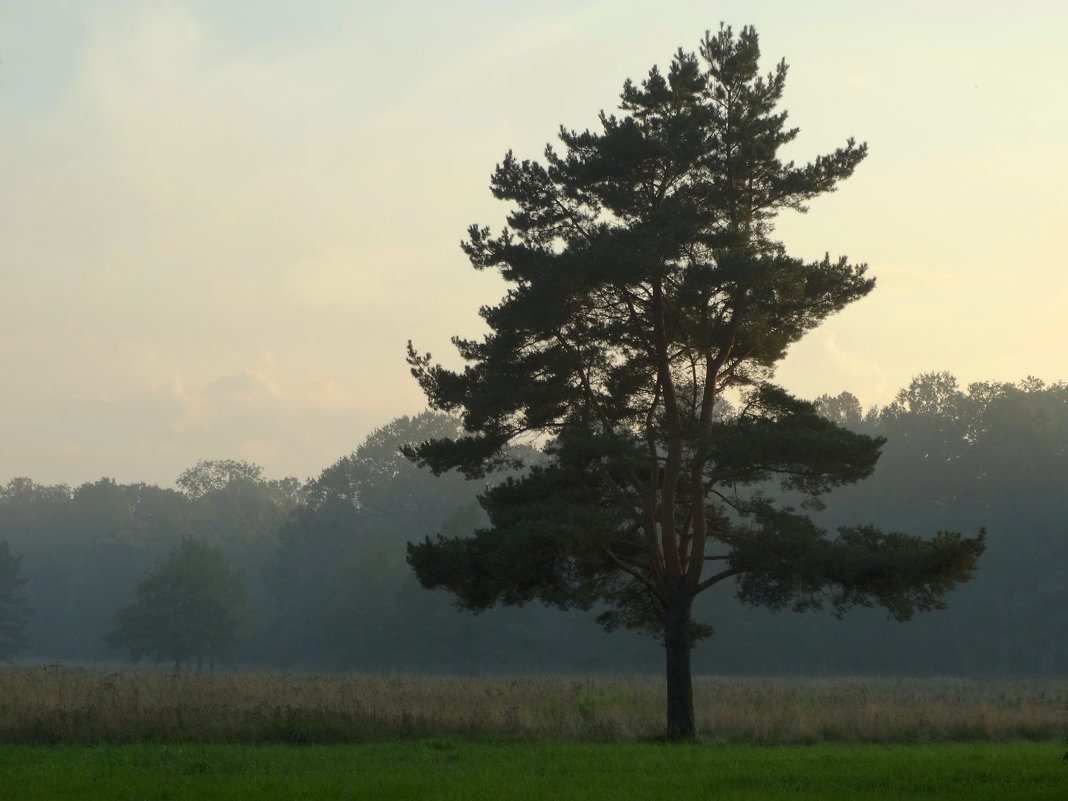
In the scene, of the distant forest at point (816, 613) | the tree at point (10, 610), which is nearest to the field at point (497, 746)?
the distant forest at point (816, 613)

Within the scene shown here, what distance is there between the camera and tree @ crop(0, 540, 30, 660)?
9694cm

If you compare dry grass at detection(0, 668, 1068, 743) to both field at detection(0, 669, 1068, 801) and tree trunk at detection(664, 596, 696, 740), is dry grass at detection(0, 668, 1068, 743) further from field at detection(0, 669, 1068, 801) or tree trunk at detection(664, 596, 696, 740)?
tree trunk at detection(664, 596, 696, 740)

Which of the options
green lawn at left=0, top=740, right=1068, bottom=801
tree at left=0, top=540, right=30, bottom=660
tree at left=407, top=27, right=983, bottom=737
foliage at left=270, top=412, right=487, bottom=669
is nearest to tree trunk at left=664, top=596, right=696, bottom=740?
tree at left=407, top=27, right=983, bottom=737

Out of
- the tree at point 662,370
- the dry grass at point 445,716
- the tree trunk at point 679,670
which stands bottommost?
the dry grass at point 445,716

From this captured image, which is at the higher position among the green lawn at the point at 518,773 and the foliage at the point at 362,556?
the foliage at the point at 362,556

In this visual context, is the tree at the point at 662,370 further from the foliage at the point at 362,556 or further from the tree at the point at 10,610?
the tree at the point at 10,610

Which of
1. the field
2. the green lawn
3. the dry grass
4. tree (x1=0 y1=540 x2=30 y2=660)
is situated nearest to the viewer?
the green lawn

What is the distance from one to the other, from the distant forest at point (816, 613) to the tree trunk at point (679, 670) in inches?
2095

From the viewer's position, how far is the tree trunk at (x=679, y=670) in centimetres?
2492

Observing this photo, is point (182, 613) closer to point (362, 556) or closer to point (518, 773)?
point (362, 556)

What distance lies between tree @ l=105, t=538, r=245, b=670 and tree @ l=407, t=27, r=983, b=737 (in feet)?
210

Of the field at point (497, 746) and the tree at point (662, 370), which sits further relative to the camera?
the tree at point (662, 370)

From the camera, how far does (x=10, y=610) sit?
329 ft

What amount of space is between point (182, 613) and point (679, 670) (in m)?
67.1
